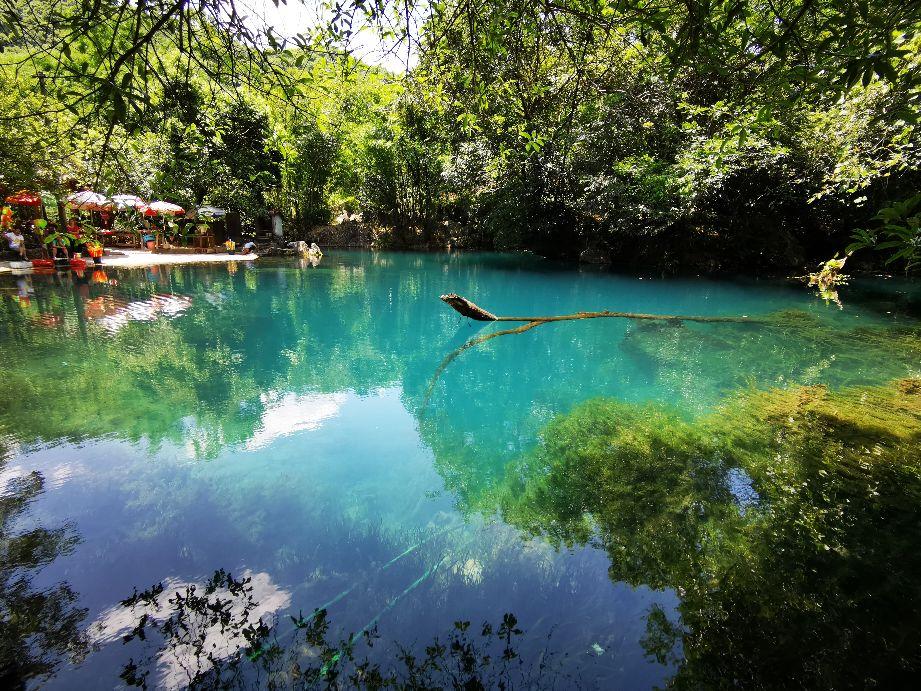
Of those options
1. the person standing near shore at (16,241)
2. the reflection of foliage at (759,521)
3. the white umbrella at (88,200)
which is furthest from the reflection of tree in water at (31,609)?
the person standing near shore at (16,241)

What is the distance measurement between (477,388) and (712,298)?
1007cm

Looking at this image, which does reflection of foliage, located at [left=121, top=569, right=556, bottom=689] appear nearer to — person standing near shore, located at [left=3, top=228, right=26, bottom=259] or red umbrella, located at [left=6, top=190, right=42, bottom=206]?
red umbrella, located at [left=6, top=190, right=42, bottom=206]

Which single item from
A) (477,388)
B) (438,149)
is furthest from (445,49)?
(438,149)

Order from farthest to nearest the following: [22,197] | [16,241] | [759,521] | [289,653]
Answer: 1. [16,241]
2. [22,197]
3. [759,521]
4. [289,653]

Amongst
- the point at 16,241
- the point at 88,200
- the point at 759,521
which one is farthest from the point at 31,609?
the point at 16,241

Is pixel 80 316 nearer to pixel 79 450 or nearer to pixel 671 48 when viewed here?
pixel 79 450

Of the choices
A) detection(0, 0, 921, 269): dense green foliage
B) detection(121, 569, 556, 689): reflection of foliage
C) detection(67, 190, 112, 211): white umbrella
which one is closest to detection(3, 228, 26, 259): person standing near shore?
detection(0, 0, 921, 269): dense green foliage

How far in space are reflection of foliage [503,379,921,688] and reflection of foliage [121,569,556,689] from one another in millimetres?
940

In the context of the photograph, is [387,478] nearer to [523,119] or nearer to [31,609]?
[31,609]

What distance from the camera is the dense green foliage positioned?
2.60 metres

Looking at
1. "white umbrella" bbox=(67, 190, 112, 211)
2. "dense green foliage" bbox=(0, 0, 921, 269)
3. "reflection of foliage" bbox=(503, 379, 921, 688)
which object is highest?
"dense green foliage" bbox=(0, 0, 921, 269)

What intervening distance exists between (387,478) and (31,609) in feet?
8.66

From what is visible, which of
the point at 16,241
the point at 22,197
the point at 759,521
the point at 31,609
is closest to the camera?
the point at 31,609

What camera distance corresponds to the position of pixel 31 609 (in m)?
2.93
